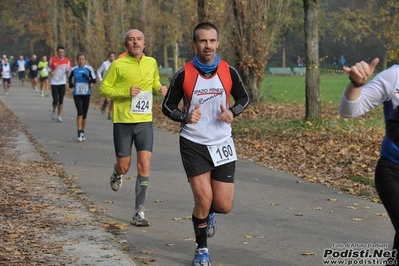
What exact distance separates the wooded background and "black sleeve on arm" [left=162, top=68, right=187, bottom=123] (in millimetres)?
10122

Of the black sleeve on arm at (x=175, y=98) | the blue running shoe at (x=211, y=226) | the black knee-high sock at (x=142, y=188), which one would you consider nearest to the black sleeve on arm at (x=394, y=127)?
the black sleeve on arm at (x=175, y=98)

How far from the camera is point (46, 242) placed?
7789 mm

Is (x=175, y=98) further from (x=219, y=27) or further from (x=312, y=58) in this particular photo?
(x=219, y=27)

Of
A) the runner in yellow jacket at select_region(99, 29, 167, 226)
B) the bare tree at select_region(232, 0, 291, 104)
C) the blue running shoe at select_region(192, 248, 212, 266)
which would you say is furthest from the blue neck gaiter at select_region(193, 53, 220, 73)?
the bare tree at select_region(232, 0, 291, 104)

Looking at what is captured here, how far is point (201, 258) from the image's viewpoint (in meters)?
6.78

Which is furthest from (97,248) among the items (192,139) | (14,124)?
(14,124)

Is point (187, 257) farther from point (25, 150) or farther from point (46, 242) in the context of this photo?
point (25, 150)

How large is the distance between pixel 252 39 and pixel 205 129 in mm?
18087

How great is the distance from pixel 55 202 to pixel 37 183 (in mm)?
1834

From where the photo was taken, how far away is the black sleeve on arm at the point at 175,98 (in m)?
6.93

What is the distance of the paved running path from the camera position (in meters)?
7.35

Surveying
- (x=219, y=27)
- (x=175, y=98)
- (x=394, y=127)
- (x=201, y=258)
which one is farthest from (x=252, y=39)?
(x=394, y=127)

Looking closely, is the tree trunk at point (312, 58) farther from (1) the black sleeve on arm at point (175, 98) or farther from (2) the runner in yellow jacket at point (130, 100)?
(1) the black sleeve on arm at point (175, 98)

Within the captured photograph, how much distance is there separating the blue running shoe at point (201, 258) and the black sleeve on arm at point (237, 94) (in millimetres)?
Answer: 1225
